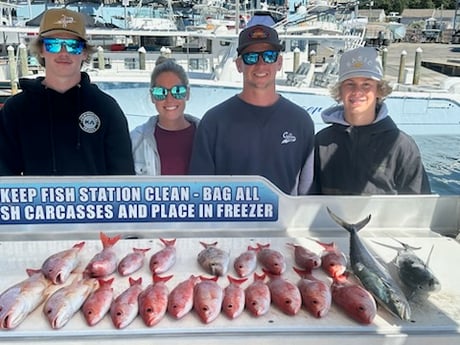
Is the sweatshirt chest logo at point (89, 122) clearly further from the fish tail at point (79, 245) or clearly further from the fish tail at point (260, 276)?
the fish tail at point (260, 276)

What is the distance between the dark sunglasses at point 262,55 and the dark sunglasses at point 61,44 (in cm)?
86

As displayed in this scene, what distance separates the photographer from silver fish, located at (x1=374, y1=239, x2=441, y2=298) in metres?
1.54

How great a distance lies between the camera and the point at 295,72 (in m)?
11.8

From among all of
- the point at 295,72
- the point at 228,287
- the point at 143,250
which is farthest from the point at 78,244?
the point at 295,72

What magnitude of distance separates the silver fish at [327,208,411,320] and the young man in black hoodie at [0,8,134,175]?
1362mm

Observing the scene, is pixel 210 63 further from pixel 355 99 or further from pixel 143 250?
pixel 143 250

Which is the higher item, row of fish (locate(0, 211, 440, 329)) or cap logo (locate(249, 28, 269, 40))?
cap logo (locate(249, 28, 269, 40))

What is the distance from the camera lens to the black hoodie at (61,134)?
8.24ft

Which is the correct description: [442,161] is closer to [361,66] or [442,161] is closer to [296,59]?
Answer: [296,59]

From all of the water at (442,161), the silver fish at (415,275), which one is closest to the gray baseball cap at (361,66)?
the silver fish at (415,275)

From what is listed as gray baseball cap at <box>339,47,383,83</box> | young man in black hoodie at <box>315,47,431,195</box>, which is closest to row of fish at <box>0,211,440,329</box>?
young man in black hoodie at <box>315,47,431,195</box>

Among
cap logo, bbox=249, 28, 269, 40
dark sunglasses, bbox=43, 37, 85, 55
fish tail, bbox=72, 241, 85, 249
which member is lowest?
fish tail, bbox=72, 241, 85, 249

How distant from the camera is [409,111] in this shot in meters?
10.9

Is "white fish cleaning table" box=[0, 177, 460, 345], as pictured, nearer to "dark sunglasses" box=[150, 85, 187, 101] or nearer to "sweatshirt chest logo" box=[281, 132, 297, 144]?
"sweatshirt chest logo" box=[281, 132, 297, 144]
